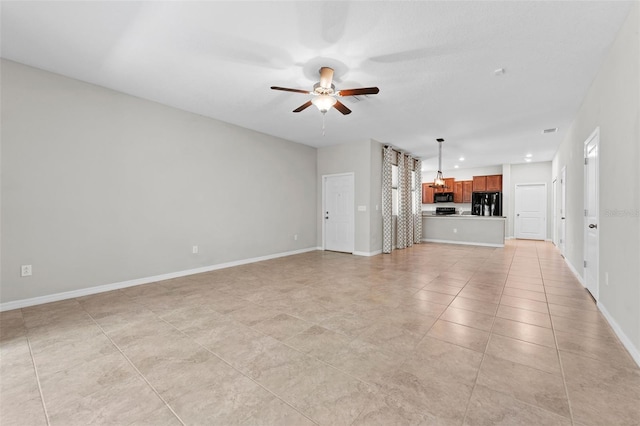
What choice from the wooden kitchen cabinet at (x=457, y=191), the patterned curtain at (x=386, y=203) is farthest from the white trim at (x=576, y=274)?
the wooden kitchen cabinet at (x=457, y=191)

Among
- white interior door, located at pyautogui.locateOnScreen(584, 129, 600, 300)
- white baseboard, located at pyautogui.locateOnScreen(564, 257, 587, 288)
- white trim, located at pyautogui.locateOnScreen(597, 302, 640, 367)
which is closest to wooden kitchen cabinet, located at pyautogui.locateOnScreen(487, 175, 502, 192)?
white baseboard, located at pyautogui.locateOnScreen(564, 257, 587, 288)

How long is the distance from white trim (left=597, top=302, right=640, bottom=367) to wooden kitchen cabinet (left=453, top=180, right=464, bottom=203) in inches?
334

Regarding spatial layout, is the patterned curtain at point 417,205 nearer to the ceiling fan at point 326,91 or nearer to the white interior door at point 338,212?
the white interior door at point 338,212

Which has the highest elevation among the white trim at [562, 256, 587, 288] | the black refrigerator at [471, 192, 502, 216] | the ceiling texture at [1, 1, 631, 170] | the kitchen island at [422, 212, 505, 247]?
the ceiling texture at [1, 1, 631, 170]

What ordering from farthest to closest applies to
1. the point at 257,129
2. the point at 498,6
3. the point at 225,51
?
the point at 257,129, the point at 225,51, the point at 498,6

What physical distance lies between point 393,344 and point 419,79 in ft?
10.4

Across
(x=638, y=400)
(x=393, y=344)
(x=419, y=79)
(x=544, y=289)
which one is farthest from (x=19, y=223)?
(x=544, y=289)

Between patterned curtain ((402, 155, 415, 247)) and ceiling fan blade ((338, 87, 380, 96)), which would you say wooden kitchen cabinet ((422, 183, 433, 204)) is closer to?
patterned curtain ((402, 155, 415, 247))

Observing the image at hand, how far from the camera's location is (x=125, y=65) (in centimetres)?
319

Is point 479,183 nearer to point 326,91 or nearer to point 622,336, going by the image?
point 622,336

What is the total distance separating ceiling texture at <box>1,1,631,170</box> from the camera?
231cm

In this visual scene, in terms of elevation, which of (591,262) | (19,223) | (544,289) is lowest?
(544,289)

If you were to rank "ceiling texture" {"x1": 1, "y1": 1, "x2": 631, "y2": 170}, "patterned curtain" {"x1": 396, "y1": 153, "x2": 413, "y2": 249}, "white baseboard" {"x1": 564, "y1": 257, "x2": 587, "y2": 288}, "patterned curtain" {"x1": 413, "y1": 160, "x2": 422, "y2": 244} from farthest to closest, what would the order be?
"patterned curtain" {"x1": 413, "y1": 160, "x2": 422, "y2": 244} < "patterned curtain" {"x1": 396, "y1": 153, "x2": 413, "y2": 249} < "white baseboard" {"x1": 564, "y1": 257, "x2": 587, "y2": 288} < "ceiling texture" {"x1": 1, "y1": 1, "x2": 631, "y2": 170}

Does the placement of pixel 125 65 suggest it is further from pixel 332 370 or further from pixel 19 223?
pixel 332 370
